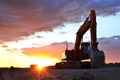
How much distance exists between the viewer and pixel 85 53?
56.0 meters

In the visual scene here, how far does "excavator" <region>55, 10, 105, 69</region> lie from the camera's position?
151ft

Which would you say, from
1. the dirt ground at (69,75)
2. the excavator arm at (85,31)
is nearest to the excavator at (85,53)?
the excavator arm at (85,31)

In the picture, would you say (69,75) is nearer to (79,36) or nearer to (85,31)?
(85,31)

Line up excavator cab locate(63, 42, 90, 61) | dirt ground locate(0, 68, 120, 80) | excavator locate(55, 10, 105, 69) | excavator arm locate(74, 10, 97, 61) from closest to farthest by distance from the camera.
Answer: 1. dirt ground locate(0, 68, 120, 80)
2. excavator locate(55, 10, 105, 69)
3. excavator arm locate(74, 10, 97, 61)
4. excavator cab locate(63, 42, 90, 61)

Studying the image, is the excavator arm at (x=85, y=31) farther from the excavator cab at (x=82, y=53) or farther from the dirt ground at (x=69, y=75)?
the dirt ground at (x=69, y=75)

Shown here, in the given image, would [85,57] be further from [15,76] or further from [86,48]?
[15,76]

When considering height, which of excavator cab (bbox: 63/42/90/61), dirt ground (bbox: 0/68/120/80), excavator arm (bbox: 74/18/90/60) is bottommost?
dirt ground (bbox: 0/68/120/80)

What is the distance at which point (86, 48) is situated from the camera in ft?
183

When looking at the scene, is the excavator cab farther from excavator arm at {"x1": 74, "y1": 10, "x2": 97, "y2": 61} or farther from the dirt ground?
the dirt ground

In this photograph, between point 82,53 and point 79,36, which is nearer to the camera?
point 82,53

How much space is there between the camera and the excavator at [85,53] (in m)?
46.0

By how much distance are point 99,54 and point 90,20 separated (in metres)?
8.30

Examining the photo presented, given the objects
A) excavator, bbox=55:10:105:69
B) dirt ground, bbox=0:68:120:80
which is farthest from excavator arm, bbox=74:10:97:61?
dirt ground, bbox=0:68:120:80

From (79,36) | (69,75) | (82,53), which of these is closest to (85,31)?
(79,36)
